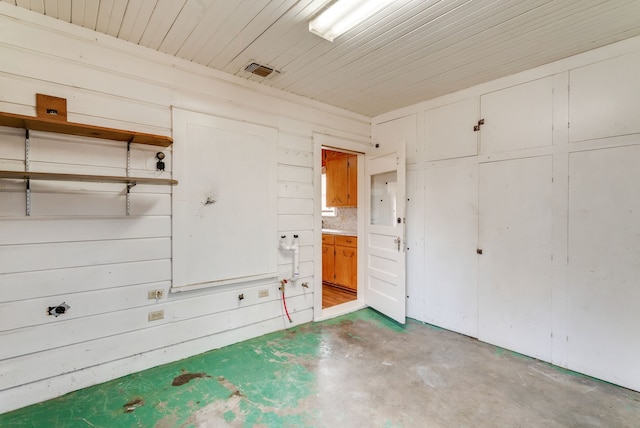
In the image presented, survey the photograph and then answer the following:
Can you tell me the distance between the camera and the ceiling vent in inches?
107

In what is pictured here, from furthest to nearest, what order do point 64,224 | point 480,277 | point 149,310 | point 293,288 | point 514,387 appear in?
point 293,288 < point 480,277 < point 149,310 < point 514,387 < point 64,224

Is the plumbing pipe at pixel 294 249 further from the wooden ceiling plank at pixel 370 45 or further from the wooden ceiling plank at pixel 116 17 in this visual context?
the wooden ceiling plank at pixel 116 17

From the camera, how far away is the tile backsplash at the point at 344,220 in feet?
19.3

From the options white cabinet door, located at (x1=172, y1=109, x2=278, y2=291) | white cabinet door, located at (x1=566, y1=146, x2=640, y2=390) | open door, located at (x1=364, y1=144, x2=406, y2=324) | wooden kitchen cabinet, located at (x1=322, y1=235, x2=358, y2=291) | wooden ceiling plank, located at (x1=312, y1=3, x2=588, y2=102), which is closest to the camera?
wooden ceiling plank, located at (x1=312, y1=3, x2=588, y2=102)

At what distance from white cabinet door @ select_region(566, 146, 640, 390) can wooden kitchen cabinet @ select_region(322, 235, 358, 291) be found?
2.82 m

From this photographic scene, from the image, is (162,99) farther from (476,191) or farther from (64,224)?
(476,191)

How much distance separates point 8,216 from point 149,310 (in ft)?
3.83

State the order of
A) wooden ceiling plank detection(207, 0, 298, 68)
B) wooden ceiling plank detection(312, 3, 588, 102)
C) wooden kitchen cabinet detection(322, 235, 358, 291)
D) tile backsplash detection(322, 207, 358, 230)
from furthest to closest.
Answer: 1. tile backsplash detection(322, 207, 358, 230)
2. wooden kitchen cabinet detection(322, 235, 358, 291)
3. wooden ceiling plank detection(312, 3, 588, 102)
4. wooden ceiling plank detection(207, 0, 298, 68)

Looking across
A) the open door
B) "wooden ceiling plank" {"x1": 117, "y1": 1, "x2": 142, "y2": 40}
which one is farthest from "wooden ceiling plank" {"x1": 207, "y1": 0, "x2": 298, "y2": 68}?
the open door

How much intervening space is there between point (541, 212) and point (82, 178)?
387cm

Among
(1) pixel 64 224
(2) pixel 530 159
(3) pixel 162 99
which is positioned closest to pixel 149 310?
(1) pixel 64 224

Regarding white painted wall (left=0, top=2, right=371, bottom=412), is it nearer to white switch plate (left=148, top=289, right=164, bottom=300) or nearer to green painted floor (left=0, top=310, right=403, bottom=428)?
white switch plate (left=148, top=289, right=164, bottom=300)

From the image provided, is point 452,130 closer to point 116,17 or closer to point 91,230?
point 116,17

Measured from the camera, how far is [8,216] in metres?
1.98
